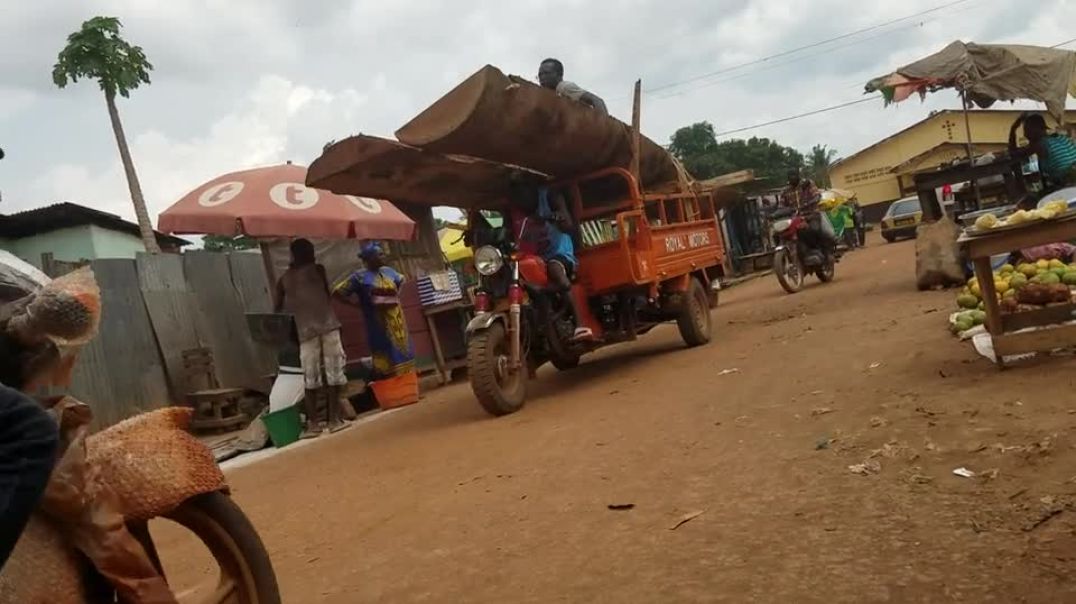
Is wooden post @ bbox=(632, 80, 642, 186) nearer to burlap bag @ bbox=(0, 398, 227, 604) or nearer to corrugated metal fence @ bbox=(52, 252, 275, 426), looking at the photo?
corrugated metal fence @ bbox=(52, 252, 275, 426)

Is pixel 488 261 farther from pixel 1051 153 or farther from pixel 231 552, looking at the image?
pixel 1051 153

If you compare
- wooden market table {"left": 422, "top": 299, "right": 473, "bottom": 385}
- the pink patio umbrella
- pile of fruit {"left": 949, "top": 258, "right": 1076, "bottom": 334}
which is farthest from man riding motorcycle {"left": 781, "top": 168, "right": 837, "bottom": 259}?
the pink patio umbrella

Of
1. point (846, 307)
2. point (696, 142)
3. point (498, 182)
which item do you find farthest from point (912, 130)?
point (498, 182)

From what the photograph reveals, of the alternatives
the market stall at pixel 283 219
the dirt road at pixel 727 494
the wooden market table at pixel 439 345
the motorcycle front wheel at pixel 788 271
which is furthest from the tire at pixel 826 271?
the dirt road at pixel 727 494

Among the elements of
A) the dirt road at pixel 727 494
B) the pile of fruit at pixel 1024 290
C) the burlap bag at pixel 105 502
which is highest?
the burlap bag at pixel 105 502

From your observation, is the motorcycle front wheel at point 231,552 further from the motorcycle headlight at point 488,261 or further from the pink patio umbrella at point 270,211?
the pink patio umbrella at point 270,211

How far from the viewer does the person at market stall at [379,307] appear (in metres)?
9.66

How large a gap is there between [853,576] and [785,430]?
2006 mm

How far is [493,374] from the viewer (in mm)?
6797

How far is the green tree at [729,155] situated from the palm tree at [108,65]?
34800 mm

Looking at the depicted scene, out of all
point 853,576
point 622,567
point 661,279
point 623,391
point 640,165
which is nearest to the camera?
point 853,576

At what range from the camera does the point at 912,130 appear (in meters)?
47.5

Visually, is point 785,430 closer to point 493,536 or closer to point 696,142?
point 493,536

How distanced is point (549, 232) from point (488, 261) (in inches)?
30.3
